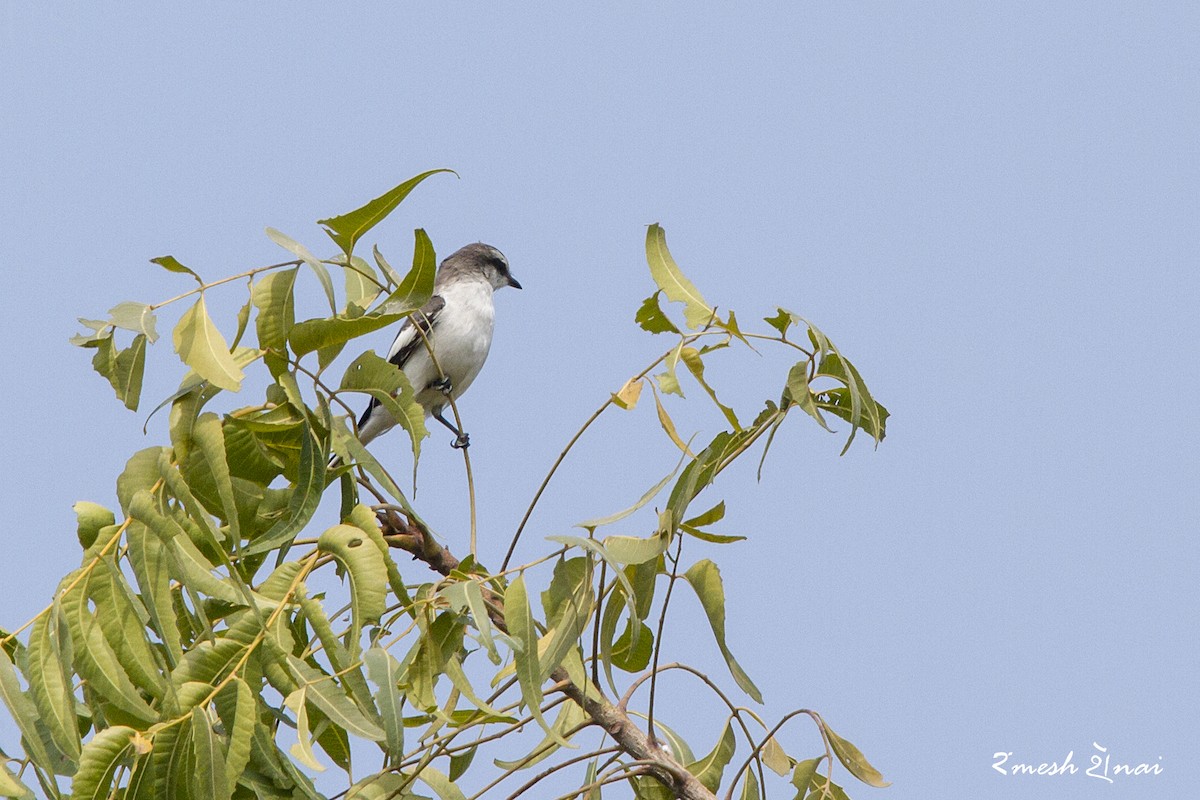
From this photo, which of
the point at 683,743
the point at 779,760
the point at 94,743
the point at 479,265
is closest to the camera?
the point at 94,743

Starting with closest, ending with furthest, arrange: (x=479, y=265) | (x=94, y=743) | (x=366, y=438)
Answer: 1. (x=94, y=743)
2. (x=366, y=438)
3. (x=479, y=265)

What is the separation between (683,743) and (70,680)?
1980 millimetres

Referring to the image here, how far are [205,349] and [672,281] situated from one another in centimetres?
126

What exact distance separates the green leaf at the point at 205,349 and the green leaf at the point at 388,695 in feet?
2.26

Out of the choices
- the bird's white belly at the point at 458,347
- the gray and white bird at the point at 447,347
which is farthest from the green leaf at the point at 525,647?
the bird's white belly at the point at 458,347

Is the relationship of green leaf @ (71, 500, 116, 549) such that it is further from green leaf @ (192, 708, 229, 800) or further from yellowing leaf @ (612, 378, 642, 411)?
yellowing leaf @ (612, 378, 642, 411)

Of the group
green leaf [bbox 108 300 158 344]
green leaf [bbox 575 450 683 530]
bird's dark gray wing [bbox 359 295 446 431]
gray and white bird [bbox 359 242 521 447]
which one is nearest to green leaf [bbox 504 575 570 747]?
green leaf [bbox 575 450 683 530]

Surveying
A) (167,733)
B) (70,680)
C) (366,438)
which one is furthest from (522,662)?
(366,438)

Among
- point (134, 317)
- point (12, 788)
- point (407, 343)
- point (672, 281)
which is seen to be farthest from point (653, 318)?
point (407, 343)

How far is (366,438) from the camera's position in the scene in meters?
8.30

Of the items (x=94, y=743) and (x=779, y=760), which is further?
(x=779, y=760)

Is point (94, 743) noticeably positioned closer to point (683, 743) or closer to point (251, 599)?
point (251, 599)

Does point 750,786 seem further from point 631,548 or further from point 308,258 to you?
point 308,258

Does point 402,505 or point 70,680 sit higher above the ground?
point 402,505
